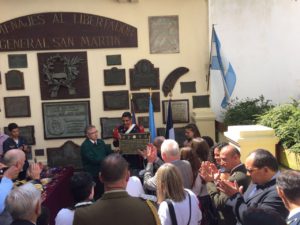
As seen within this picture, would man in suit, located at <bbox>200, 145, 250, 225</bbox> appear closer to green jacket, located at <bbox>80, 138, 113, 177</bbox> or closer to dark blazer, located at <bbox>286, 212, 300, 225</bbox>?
dark blazer, located at <bbox>286, 212, 300, 225</bbox>

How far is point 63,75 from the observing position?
324 inches

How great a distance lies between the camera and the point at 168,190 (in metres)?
3.07

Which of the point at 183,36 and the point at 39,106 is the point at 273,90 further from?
the point at 39,106

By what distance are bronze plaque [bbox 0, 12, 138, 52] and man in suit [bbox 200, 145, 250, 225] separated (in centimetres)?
524

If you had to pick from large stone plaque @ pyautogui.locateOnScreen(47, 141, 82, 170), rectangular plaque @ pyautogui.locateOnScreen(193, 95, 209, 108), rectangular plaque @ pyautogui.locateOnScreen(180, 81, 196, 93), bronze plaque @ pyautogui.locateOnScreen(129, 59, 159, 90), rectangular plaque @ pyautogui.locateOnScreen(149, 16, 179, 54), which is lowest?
large stone plaque @ pyautogui.locateOnScreen(47, 141, 82, 170)

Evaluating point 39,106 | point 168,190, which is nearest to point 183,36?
point 39,106

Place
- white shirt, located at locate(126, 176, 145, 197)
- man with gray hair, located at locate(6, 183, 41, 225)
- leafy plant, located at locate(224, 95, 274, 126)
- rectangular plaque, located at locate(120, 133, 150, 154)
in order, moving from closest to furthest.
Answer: man with gray hair, located at locate(6, 183, 41, 225) < white shirt, located at locate(126, 176, 145, 197) < rectangular plaque, located at locate(120, 133, 150, 154) < leafy plant, located at locate(224, 95, 274, 126)

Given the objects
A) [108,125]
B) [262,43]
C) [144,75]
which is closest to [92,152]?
[108,125]

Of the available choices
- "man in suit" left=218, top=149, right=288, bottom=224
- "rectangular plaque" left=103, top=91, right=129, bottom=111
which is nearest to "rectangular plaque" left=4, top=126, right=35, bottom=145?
A: "rectangular plaque" left=103, top=91, right=129, bottom=111

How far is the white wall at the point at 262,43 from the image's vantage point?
8492mm

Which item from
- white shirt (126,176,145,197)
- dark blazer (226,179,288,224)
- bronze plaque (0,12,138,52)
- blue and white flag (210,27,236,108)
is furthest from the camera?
bronze plaque (0,12,138,52)

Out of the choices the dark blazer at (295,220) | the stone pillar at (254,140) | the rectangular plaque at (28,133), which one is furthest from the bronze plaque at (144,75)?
the dark blazer at (295,220)

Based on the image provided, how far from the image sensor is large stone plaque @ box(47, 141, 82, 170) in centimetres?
840

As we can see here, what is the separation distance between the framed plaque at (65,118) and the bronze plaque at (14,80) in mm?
699
